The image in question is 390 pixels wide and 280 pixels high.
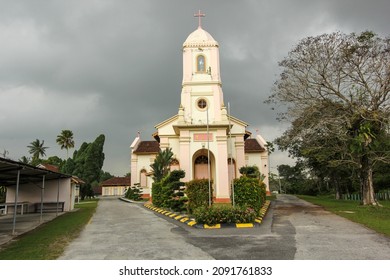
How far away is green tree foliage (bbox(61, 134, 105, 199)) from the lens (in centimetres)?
5300

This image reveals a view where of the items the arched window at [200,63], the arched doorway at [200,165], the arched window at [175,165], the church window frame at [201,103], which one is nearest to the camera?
the church window frame at [201,103]

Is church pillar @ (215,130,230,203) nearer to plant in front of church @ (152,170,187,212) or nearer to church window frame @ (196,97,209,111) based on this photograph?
church window frame @ (196,97,209,111)

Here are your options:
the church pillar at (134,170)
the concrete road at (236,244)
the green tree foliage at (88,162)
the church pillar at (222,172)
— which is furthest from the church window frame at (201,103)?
the green tree foliage at (88,162)

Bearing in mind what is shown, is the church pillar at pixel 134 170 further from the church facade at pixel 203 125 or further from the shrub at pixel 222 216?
the shrub at pixel 222 216

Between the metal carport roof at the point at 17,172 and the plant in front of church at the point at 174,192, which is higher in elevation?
the metal carport roof at the point at 17,172

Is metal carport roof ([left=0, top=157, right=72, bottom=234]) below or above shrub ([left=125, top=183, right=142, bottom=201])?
above

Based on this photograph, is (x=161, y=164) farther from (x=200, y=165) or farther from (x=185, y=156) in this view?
(x=200, y=165)

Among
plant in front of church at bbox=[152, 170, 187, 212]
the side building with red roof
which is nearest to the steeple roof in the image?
plant in front of church at bbox=[152, 170, 187, 212]

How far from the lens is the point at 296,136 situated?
21.0m

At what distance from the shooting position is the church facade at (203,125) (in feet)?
86.4

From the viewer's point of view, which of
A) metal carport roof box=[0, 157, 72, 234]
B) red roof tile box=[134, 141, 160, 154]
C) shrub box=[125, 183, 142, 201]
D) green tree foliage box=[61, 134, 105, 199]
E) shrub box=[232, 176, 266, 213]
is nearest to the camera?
metal carport roof box=[0, 157, 72, 234]

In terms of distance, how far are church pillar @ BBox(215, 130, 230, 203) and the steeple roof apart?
8689 mm
